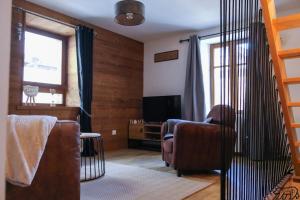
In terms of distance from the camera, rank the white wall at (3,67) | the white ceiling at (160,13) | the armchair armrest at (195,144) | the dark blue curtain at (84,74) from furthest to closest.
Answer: the dark blue curtain at (84,74) → the white ceiling at (160,13) → the armchair armrest at (195,144) → the white wall at (3,67)

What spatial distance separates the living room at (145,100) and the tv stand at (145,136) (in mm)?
23

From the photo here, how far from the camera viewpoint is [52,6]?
4055 mm

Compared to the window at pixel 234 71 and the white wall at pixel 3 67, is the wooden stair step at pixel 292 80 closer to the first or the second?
the window at pixel 234 71

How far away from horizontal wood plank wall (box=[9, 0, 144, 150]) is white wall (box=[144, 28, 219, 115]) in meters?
0.18

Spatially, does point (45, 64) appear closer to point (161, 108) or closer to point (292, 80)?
point (161, 108)

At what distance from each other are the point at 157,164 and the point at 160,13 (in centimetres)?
254

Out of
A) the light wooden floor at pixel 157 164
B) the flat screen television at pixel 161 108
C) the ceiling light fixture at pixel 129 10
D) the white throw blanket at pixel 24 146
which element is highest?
the ceiling light fixture at pixel 129 10

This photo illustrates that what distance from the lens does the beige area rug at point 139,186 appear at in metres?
2.28

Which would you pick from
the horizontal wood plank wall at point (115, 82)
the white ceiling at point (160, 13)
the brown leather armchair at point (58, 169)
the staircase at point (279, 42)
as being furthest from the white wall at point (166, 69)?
the brown leather armchair at point (58, 169)

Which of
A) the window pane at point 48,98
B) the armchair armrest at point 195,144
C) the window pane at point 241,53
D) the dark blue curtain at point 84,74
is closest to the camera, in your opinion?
the window pane at point 241,53

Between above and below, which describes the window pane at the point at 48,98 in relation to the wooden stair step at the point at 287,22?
below

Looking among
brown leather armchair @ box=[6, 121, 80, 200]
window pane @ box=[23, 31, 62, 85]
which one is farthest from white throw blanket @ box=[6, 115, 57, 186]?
window pane @ box=[23, 31, 62, 85]

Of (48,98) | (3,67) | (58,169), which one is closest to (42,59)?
(48,98)

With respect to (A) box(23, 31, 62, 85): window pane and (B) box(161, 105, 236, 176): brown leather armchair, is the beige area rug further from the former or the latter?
(A) box(23, 31, 62, 85): window pane
